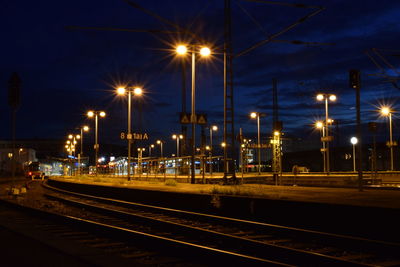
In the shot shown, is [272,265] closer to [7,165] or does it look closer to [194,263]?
[194,263]

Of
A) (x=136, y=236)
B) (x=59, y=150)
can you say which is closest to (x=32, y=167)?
(x=136, y=236)

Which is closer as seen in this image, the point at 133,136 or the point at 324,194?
the point at 324,194

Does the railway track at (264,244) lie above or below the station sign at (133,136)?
below

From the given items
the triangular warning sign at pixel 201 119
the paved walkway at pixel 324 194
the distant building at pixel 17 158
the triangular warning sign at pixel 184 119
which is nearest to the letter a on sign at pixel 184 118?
the triangular warning sign at pixel 184 119

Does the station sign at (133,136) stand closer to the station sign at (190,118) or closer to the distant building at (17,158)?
the station sign at (190,118)

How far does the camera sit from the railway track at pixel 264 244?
28.8 ft

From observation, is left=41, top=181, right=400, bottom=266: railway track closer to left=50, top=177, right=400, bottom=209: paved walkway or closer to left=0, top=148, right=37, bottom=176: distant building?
left=50, top=177, right=400, bottom=209: paved walkway

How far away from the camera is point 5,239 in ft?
39.4

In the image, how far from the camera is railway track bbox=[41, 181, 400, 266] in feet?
28.8

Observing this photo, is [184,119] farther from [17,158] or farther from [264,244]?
[17,158]

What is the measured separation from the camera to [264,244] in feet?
32.3

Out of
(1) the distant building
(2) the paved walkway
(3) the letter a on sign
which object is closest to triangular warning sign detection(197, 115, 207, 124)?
(3) the letter a on sign

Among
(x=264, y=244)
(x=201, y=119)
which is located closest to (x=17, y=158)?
(x=201, y=119)

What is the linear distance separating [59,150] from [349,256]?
564 feet
